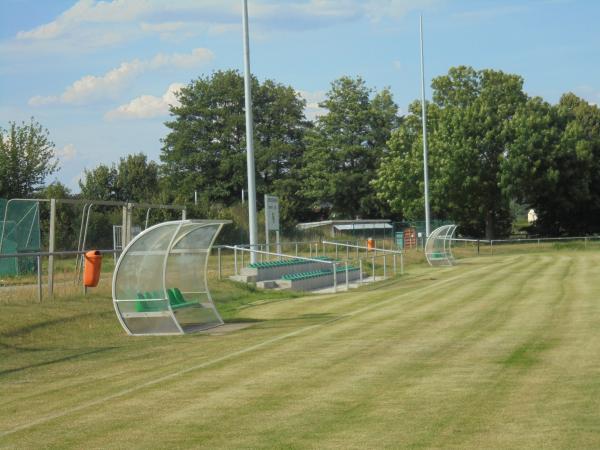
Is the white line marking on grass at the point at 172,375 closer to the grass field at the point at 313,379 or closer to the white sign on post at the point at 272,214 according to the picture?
the grass field at the point at 313,379

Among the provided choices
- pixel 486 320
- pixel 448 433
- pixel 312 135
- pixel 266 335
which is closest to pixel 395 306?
pixel 486 320

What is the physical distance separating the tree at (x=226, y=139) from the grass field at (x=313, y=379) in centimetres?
6813

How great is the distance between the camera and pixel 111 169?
8750 cm

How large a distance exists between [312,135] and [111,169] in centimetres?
1845

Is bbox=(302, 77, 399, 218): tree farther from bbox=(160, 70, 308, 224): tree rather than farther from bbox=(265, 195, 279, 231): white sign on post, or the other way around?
bbox=(265, 195, 279, 231): white sign on post

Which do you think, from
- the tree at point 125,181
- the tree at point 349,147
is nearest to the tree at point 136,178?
the tree at point 125,181

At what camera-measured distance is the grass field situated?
8.11 metres

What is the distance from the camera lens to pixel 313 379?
10.9 metres

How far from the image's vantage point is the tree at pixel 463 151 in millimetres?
71250

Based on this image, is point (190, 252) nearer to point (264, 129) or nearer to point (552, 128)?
point (552, 128)

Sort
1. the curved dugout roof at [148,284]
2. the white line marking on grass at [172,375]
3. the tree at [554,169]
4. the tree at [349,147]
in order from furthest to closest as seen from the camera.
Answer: the tree at [349,147]
the tree at [554,169]
the curved dugout roof at [148,284]
the white line marking on grass at [172,375]

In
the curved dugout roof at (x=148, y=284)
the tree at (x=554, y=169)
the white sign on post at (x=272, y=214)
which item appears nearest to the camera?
the curved dugout roof at (x=148, y=284)

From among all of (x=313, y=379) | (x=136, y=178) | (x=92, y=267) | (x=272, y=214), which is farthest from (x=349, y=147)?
(x=313, y=379)

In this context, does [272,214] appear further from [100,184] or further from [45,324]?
[100,184]
